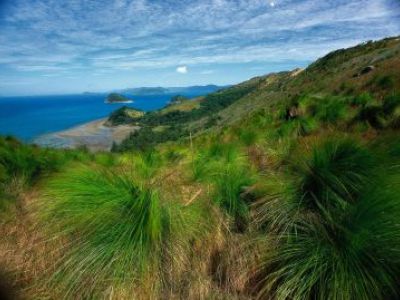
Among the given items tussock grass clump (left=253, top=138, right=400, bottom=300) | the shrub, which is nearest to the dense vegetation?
tussock grass clump (left=253, top=138, right=400, bottom=300)

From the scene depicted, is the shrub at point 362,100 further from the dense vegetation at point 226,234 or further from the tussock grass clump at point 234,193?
the tussock grass clump at point 234,193

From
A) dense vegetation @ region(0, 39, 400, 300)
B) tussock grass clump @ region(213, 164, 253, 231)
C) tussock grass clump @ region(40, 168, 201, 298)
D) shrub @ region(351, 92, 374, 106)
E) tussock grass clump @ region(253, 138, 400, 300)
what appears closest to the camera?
tussock grass clump @ region(253, 138, 400, 300)

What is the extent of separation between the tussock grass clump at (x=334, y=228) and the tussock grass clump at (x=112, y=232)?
30.5 inches

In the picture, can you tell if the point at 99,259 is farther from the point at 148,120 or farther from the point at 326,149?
the point at 148,120

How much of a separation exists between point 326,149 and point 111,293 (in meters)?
2.12

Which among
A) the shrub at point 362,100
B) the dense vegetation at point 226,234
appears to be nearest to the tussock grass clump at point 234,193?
the dense vegetation at point 226,234

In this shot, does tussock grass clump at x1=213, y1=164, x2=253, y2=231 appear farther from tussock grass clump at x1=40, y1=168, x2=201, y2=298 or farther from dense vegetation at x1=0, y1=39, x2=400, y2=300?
tussock grass clump at x1=40, y1=168, x2=201, y2=298

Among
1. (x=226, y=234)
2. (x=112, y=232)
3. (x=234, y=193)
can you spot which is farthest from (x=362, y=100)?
(x=112, y=232)

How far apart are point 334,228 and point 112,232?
1606 millimetres

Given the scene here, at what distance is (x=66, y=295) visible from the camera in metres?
2.47

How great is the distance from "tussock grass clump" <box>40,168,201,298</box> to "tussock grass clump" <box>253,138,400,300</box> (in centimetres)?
77

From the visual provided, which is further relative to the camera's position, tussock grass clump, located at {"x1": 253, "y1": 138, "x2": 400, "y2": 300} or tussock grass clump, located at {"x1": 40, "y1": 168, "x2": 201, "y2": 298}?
tussock grass clump, located at {"x1": 40, "y1": 168, "x2": 201, "y2": 298}

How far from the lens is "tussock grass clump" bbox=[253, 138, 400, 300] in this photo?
2.11 m

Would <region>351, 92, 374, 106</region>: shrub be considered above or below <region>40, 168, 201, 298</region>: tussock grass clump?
above
